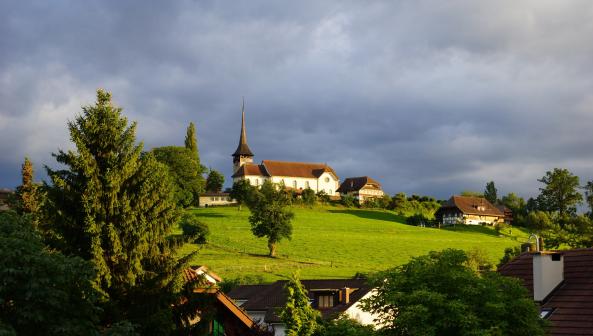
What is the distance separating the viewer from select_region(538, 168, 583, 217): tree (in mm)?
147125

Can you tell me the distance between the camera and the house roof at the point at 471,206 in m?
158

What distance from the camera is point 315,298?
5050 centimetres

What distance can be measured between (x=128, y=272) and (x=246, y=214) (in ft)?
380

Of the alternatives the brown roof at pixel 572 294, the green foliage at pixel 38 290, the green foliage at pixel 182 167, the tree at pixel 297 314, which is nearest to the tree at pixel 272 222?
the green foliage at pixel 182 167

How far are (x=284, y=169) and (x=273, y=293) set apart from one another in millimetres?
131220

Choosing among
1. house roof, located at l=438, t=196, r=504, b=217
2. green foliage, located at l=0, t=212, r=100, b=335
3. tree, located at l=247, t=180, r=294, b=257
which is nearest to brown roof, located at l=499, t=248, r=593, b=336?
green foliage, located at l=0, t=212, r=100, b=335

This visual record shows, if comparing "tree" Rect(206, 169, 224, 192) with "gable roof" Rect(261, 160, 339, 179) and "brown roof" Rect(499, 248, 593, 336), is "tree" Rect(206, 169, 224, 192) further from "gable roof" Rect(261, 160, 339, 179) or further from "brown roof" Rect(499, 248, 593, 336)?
"brown roof" Rect(499, 248, 593, 336)

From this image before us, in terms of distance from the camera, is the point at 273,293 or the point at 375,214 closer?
the point at 273,293

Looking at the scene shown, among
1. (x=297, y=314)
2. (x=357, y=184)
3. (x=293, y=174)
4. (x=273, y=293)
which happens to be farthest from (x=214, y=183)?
(x=297, y=314)

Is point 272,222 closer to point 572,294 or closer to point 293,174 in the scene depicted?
point 572,294

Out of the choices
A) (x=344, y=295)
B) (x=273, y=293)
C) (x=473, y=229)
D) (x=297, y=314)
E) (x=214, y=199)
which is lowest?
(x=273, y=293)

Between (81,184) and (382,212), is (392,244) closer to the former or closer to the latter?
(382,212)

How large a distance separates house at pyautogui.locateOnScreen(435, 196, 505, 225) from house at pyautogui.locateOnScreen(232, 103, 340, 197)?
36285 millimetres

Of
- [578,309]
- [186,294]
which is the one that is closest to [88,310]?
[186,294]
